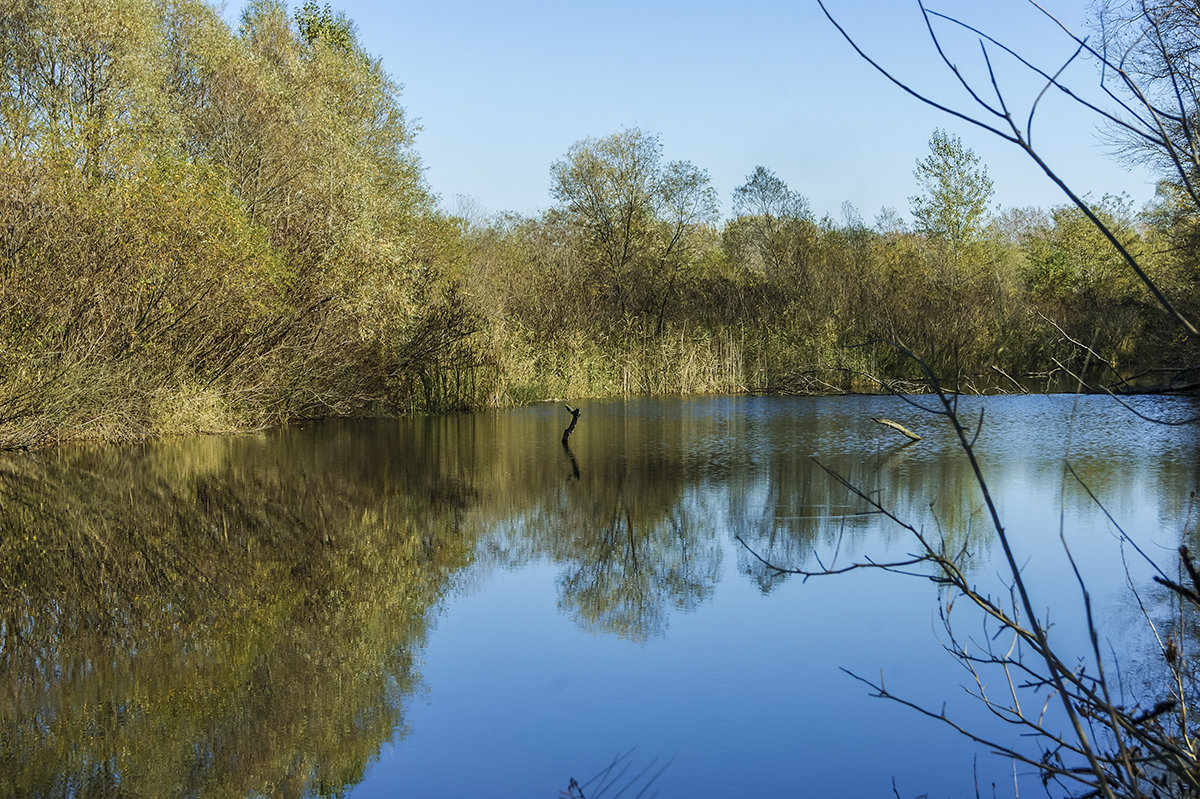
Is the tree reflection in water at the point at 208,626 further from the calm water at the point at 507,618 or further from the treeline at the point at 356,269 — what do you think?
the treeline at the point at 356,269

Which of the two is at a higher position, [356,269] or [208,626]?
[356,269]

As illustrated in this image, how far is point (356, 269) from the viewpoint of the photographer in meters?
21.0

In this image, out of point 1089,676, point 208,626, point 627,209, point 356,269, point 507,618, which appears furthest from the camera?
point 627,209

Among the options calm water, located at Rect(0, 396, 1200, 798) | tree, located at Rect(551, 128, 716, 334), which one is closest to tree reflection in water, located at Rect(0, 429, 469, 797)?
calm water, located at Rect(0, 396, 1200, 798)

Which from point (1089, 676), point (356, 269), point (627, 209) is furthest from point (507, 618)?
point (627, 209)

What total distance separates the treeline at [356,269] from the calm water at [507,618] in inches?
77.0

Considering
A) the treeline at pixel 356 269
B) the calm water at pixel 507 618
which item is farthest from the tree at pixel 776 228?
the calm water at pixel 507 618

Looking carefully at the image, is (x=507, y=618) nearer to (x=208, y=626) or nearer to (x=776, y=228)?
(x=208, y=626)

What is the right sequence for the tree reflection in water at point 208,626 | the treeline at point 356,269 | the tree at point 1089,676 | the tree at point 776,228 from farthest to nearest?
the tree at point 776,228 < the treeline at point 356,269 < the tree reflection in water at point 208,626 < the tree at point 1089,676

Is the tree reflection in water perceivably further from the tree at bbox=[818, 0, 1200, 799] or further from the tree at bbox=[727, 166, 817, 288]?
the tree at bbox=[727, 166, 817, 288]

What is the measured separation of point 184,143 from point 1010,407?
17825mm

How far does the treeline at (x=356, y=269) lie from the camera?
15320 millimetres

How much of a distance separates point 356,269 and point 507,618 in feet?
48.6

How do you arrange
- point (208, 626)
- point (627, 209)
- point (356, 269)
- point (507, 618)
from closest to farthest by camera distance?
point (208, 626), point (507, 618), point (356, 269), point (627, 209)
